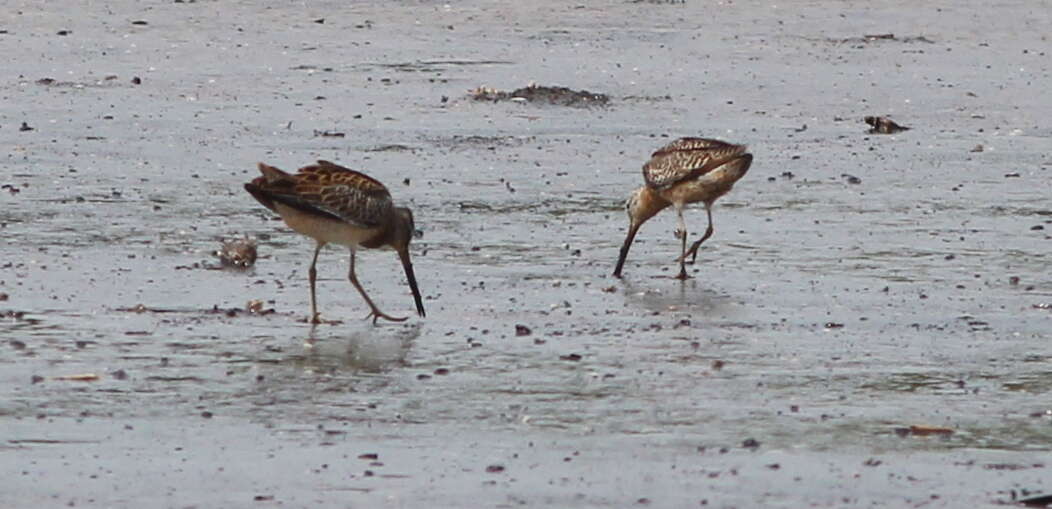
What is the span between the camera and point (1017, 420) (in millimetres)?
9047

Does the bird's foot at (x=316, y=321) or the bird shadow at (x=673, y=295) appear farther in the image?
the bird shadow at (x=673, y=295)

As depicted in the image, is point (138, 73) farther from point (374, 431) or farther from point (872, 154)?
point (374, 431)

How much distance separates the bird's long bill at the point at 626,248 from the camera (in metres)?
12.6

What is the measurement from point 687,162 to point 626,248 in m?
0.90

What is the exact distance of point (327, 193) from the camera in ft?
37.3

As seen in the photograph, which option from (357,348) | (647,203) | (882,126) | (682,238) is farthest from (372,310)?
(882,126)

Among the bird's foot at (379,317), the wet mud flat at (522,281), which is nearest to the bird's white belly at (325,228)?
the wet mud flat at (522,281)

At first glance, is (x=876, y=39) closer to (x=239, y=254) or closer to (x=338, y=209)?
(x=239, y=254)

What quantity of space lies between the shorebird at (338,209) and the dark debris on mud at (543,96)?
24.6ft

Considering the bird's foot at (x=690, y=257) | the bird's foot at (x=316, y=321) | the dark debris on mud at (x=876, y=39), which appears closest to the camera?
the bird's foot at (x=316, y=321)

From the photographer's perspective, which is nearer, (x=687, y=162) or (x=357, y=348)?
(x=357, y=348)

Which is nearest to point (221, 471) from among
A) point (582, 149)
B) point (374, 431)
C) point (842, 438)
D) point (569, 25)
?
point (374, 431)

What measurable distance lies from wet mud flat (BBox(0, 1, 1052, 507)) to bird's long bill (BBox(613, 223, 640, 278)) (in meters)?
0.07

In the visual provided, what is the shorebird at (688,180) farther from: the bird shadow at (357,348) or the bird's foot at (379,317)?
the bird shadow at (357,348)
